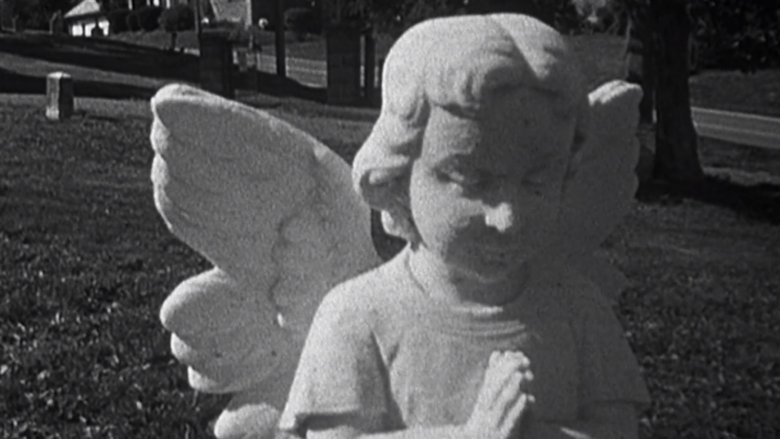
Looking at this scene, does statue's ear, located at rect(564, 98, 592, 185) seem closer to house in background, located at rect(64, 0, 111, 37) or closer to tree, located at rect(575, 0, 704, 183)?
tree, located at rect(575, 0, 704, 183)

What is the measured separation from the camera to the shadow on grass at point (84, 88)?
63.7ft

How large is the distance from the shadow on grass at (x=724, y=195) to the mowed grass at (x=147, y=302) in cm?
4

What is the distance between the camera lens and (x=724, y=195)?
1312cm

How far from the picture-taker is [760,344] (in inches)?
313

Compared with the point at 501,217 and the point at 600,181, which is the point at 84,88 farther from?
the point at 501,217

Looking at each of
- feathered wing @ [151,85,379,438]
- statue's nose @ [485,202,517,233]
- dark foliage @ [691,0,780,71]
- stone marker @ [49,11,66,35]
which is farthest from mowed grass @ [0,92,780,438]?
stone marker @ [49,11,66,35]

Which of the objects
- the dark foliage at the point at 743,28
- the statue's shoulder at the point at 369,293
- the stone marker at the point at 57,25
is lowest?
the stone marker at the point at 57,25

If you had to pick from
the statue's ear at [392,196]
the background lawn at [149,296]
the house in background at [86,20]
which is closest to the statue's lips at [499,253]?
the statue's ear at [392,196]

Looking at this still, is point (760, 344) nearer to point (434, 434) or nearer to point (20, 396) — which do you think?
point (20, 396)

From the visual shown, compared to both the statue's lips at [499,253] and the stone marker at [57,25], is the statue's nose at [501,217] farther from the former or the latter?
the stone marker at [57,25]

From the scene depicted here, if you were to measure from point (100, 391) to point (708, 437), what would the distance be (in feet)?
9.08

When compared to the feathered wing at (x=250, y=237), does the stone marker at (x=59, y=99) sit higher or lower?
lower

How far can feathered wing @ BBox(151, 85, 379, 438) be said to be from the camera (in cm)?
336

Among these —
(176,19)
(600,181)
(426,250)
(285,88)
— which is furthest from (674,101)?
(176,19)
